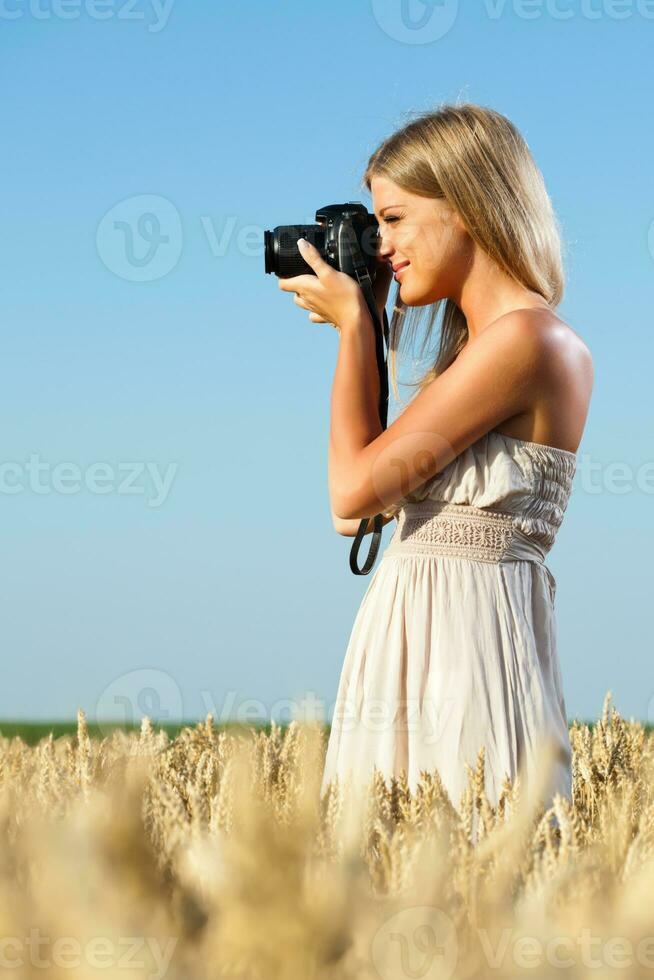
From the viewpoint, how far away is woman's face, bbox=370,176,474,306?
9.60 feet

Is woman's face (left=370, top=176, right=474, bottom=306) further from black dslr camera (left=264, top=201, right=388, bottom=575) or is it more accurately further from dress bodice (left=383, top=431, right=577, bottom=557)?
dress bodice (left=383, top=431, right=577, bottom=557)

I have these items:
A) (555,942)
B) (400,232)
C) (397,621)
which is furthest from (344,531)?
(555,942)

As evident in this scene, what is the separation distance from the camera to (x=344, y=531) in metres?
3.28

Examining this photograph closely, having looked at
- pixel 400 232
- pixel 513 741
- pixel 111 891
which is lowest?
pixel 513 741

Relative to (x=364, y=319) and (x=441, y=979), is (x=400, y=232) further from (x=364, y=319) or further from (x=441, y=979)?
(x=441, y=979)

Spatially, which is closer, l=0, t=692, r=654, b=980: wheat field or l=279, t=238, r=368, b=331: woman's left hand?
l=0, t=692, r=654, b=980: wheat field

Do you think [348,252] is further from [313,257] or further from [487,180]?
[487,180]

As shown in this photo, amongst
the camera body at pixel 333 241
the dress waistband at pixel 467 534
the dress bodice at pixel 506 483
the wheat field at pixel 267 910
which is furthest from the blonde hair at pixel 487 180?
the wheat field at pixel 267 910

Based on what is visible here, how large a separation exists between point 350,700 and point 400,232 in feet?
3.83

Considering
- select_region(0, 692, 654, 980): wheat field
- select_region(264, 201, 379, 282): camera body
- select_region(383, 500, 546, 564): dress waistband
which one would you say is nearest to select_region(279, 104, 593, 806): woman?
select_region(383, 500, 546, 564): dress waistband

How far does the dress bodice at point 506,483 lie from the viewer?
272cm

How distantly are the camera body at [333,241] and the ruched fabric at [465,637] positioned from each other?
0.67 metres

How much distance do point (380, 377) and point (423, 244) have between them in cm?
34

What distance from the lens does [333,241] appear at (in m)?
3.17
